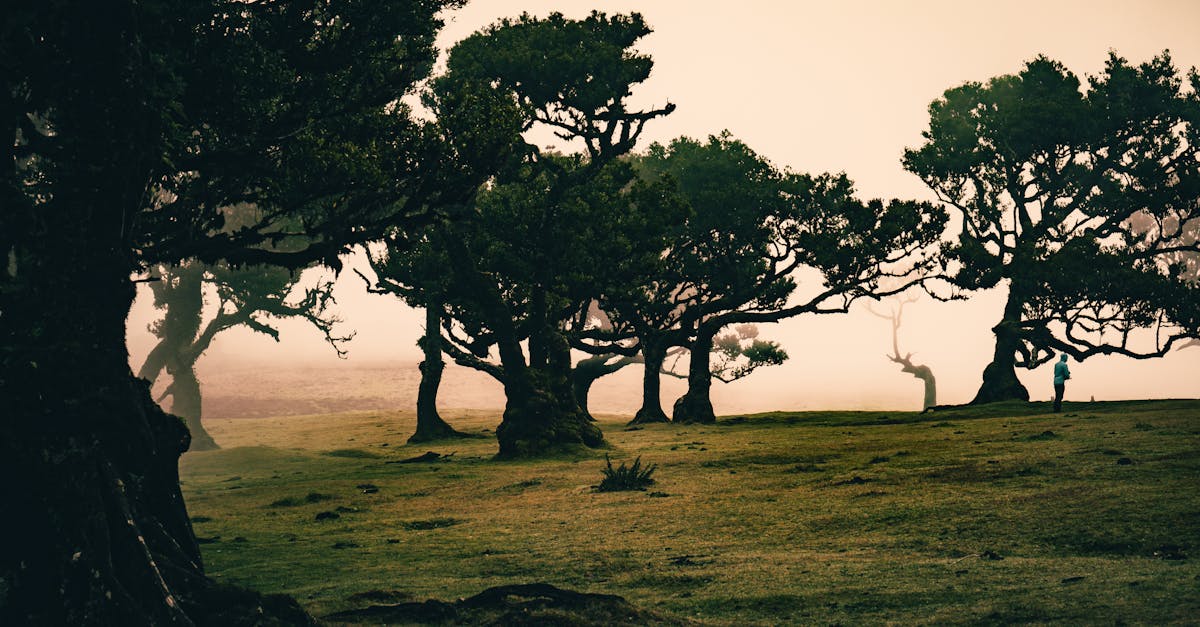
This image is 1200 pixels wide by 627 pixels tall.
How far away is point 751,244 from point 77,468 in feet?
162

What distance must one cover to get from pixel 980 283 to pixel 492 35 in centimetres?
2946

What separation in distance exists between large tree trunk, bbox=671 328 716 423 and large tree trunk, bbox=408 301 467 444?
12.4 meters

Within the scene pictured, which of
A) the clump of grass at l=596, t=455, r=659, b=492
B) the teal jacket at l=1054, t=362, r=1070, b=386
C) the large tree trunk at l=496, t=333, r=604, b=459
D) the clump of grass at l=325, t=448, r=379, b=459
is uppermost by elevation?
the teal jacket at l=1054, t=362, r=1070, b=386

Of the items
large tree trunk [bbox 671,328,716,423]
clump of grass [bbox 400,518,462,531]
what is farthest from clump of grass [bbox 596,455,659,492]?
large tree trunk [bbox 671,328,716,423]

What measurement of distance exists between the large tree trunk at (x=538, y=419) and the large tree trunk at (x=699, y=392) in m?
15.7

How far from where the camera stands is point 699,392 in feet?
177

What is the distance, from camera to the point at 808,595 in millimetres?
12234

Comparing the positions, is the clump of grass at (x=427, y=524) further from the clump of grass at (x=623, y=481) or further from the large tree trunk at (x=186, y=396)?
the large tree trunk at (x=186, y=396)

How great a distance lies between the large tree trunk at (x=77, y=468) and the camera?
978 cm

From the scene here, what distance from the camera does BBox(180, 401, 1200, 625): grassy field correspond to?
468 inches

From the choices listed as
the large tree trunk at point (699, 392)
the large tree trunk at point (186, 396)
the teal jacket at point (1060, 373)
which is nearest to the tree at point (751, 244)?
the large tree trunk at point (699, 392)

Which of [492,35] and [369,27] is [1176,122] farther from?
[369,27]

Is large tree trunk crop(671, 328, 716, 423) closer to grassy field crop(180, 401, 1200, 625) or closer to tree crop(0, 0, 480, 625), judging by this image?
grassy field crop(180, 401, 1200, 625)

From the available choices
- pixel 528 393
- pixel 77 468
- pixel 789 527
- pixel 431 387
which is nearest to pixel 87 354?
pixel 77 468
